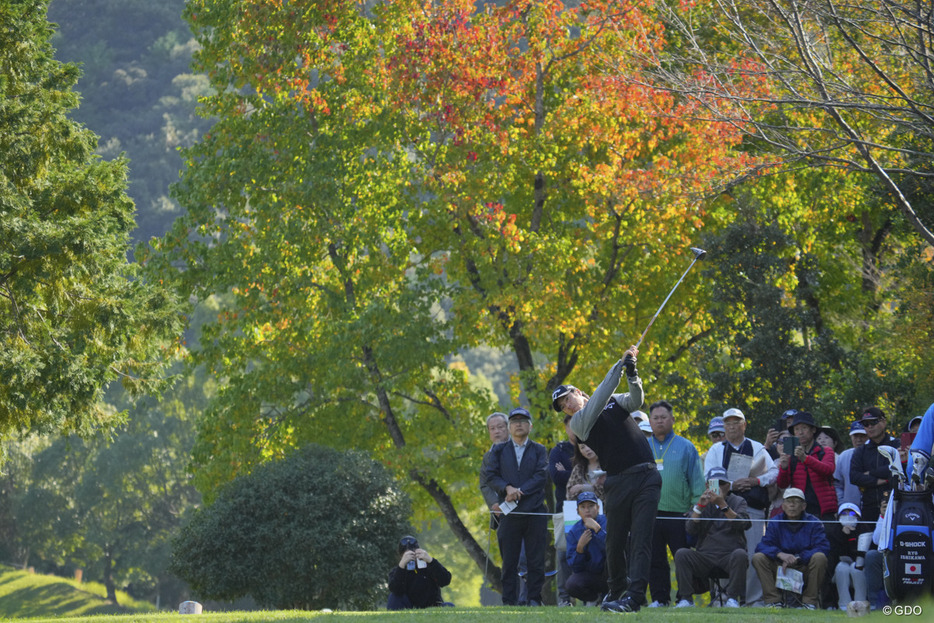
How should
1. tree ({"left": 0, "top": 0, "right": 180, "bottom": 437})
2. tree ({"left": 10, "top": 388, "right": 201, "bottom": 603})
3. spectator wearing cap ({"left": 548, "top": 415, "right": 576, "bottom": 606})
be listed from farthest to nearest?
tree ({"left": 10, "top": 388, "right": 201, "bottom": 603}) → tree ({"left": 0, "top": 0, "right": 180, "bottom": 437}) → spectator wearing cap ({"left": 548, "top": 415, "right": 576, "bottom": 606})

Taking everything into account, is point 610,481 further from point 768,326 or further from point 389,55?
point 389,55

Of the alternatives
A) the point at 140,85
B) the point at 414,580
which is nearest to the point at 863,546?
the point at 414,580

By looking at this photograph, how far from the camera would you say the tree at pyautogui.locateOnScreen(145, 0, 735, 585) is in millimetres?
19812

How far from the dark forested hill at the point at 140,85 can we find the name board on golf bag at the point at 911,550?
9652 cm

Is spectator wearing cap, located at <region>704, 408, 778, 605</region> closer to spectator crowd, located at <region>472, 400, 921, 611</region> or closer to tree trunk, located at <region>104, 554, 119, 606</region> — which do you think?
spectator crowd, located at <region>472, 400, 921, 611</region>

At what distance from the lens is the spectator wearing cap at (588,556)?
10523 mm

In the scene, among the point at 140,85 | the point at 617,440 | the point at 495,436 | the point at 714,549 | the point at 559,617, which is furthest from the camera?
the point at 140,85

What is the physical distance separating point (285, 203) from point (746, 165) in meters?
8.60

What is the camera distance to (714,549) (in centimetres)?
1082

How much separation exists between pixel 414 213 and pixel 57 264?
8410mm

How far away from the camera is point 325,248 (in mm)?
21234

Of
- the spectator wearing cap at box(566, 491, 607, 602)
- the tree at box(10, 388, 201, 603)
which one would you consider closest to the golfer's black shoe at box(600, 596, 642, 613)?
the spectator wearing cap at box(566, 491, 607, 602)

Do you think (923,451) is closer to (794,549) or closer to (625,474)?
(625,474)

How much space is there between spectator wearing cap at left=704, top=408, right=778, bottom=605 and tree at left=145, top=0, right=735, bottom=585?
7751 millimetres
